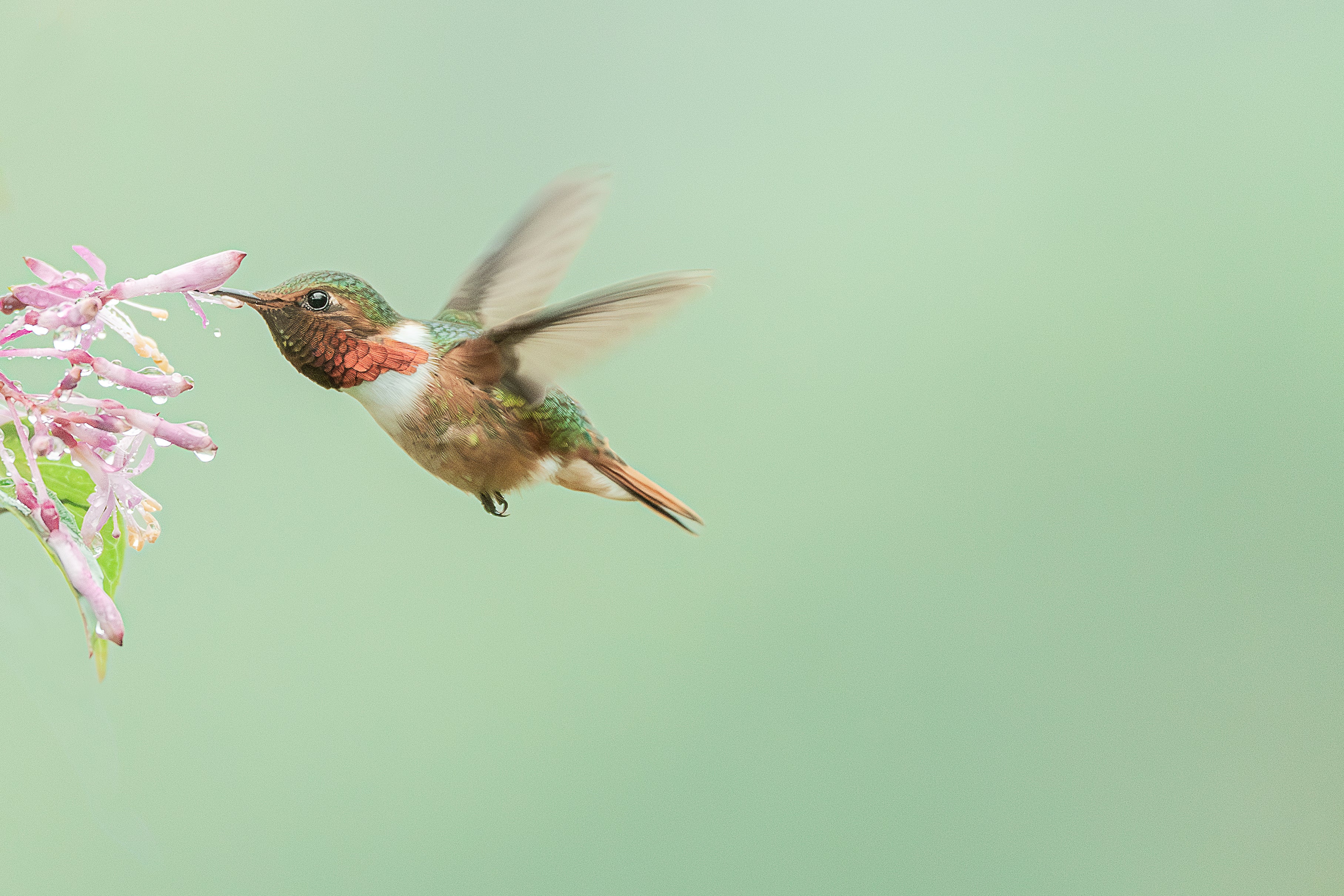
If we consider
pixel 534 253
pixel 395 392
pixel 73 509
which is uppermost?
pixel 534 253

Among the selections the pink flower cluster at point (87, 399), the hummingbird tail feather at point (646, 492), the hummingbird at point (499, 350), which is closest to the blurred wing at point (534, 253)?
the hummingbird at point (499, 350)

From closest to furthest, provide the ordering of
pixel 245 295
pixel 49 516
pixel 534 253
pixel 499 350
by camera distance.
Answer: pixel 49 516 < pixel 245 295 < pixel 499 350 < pixel 534 253

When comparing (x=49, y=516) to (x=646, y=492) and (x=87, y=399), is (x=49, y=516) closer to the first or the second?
(x=87, y=399)

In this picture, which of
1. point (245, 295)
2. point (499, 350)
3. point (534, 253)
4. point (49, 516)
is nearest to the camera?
point (49, 516)

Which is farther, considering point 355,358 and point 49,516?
point 355,358

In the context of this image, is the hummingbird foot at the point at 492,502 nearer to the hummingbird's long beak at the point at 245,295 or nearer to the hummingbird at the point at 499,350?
the hummingbird at the point at 499,350

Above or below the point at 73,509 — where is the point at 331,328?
above

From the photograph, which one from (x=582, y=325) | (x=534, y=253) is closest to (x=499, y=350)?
(x=582, y=325)

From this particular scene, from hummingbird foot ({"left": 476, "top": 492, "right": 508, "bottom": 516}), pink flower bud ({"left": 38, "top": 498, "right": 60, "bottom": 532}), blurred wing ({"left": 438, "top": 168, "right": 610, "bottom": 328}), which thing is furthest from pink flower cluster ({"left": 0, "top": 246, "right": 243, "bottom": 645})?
blurred wing ({"left": 438, "top": 168, "right": 610, "bottom": 328})
